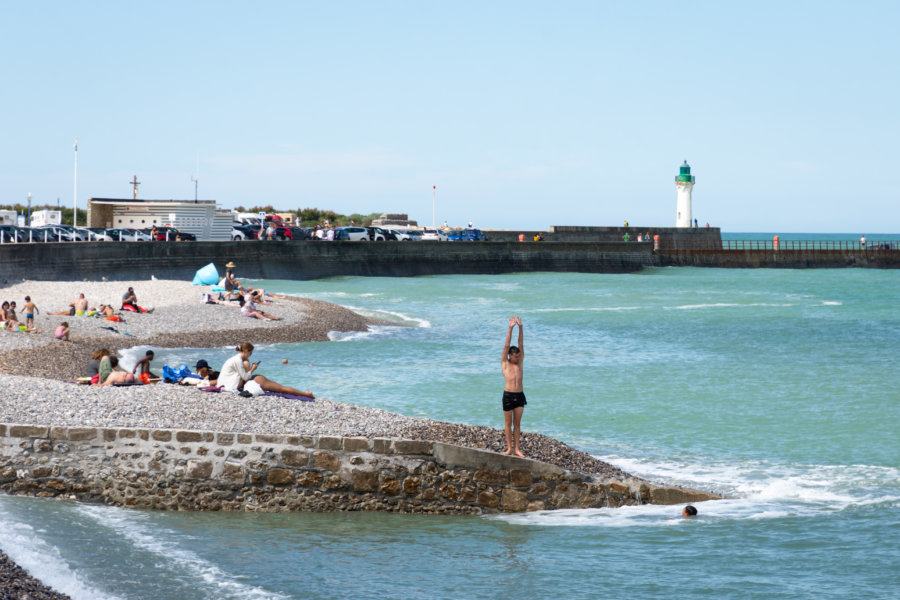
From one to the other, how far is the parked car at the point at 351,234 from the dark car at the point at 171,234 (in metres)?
13.0

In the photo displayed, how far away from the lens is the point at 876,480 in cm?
1443

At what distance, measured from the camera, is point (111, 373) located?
15852mm

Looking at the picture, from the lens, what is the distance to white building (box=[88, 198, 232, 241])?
61.1m

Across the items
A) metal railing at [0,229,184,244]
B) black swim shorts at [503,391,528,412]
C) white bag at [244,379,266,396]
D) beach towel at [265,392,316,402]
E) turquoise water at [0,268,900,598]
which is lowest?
turquoise water at [0,268,900,598]

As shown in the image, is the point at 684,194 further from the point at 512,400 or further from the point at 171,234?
the point at 512,400

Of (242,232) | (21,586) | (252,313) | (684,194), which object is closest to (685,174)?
(684,194)

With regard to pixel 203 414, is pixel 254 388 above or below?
above

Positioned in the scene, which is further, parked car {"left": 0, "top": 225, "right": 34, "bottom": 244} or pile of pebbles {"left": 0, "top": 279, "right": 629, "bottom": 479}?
parked car {"left": 0, "top": 225, "right": 34, "bottom": 244}

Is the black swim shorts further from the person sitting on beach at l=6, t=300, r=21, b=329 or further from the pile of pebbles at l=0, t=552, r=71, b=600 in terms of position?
the person sitting on beach at l=6, t=300, r=21, b=329

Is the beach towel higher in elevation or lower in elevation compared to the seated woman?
lower

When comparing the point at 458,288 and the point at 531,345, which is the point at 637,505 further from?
the point at 458,288

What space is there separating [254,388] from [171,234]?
147ft

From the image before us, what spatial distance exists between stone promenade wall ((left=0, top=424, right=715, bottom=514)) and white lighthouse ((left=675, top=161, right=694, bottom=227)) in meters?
85.8

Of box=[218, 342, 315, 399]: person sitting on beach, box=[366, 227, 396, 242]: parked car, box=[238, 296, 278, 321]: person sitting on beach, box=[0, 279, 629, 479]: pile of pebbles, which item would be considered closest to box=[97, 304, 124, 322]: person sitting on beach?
box=[238, 296, 278, 321]: person sitting on beach
